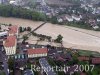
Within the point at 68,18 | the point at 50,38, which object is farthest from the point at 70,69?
the point at 68,18

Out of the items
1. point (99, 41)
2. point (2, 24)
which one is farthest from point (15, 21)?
point (99, 41)

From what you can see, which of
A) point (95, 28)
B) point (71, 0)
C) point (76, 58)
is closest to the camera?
point (76, 58)

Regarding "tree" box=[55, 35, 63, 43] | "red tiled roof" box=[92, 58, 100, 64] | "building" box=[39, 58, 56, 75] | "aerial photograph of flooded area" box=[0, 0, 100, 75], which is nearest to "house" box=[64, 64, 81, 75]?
"aerial photograph of flooded area" box=[0, 0, 100, 75]

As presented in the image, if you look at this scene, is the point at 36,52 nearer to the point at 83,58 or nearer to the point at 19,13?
the point at 83,58

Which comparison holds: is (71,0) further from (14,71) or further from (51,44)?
(14,71)

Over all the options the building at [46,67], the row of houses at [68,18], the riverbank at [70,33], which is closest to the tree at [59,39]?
the riverbank at [70,33]

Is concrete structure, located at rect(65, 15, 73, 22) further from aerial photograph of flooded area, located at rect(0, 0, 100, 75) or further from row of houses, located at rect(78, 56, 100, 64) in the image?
row of houses, located at rect(78, 56, 100, 64)

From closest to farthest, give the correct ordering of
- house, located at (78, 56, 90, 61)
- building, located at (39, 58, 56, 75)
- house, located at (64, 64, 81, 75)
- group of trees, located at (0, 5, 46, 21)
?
1. building, located at (39, 58, 56, 75)
2. house, located at (64, 64, 81, 75)
3. house, located at (78, 56, 90, 61)
4. group of trees, located at (0, 5, 46, 21)
